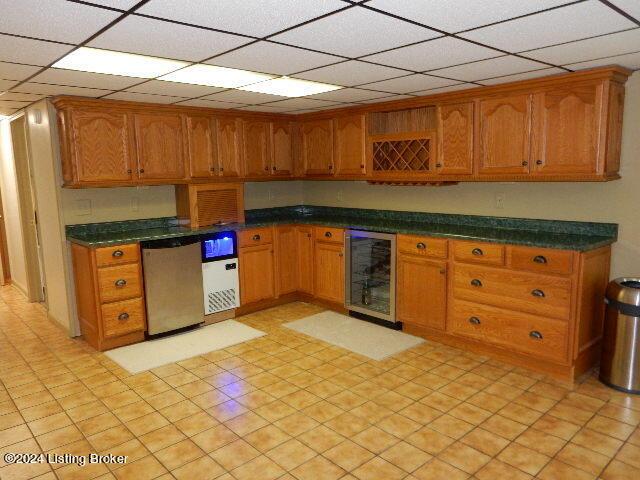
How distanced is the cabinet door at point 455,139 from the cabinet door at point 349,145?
38.1 inches

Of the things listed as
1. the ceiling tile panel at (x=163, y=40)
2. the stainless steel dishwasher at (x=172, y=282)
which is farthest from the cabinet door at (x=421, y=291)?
the ceiling tile panel at (x=163, y=40)

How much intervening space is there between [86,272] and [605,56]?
425 cm

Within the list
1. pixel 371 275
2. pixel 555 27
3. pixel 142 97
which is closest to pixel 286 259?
pixel 371 275

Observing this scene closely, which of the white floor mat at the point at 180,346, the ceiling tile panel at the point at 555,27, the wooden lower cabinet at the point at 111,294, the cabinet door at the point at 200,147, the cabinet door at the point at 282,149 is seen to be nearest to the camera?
the ceiling tile panel at the point at 555,27

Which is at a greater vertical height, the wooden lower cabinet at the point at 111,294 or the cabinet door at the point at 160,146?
the cabinet door at the point at 160,146

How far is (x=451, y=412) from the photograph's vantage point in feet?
9.86

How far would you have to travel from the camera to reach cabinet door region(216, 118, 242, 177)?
196 inches

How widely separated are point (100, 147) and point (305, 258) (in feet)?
7.84

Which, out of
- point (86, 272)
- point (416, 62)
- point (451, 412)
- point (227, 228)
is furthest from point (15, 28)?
point (451, 412)

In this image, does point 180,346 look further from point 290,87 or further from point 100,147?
point 290,87

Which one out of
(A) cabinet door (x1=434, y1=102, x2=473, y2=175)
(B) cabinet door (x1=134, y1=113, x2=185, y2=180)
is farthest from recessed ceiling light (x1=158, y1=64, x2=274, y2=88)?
(A) cabinet door (x1=434, y1=102, x2=473, y2=175)

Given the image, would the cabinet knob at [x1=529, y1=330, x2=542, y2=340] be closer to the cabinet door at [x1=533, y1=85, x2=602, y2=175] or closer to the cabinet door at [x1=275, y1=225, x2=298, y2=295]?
the cabinet door at [x1=533, y1=85, x2=602, y2=175]

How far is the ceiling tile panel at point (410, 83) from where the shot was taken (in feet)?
11.4

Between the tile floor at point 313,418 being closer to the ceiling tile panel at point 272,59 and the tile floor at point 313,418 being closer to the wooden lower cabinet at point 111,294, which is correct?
the wooden lower cabinet at point 111,294
